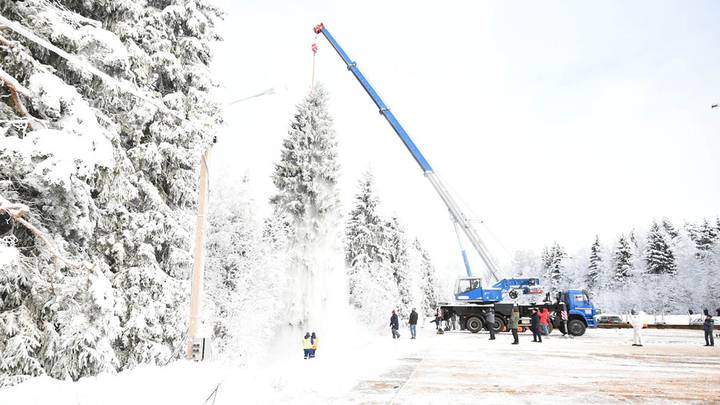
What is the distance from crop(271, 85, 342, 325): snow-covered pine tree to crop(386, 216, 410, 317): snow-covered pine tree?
15.4 m

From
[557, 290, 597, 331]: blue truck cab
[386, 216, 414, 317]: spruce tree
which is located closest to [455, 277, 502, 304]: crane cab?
[557, 290, 597, 331]: blue truck cab

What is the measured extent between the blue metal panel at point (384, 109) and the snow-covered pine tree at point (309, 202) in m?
5.01

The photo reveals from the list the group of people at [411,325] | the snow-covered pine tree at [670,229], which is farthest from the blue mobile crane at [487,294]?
the snow-covered pine tree at [670,229]

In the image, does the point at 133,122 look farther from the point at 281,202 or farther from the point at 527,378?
the point at 281,202

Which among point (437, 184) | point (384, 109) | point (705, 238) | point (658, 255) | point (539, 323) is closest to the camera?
point (539, 323)

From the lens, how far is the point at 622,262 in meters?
69.6

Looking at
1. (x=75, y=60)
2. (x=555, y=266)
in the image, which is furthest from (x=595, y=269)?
(x=75, y=60)

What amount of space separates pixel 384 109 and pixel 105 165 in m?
27.4

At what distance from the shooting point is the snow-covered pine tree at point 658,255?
62500mm

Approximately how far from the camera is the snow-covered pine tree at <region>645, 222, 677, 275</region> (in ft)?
205

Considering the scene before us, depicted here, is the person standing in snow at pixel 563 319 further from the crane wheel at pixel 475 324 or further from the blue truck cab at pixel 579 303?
the crane wheel at pixel 475 324

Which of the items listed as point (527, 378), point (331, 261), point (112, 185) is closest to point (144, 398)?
point (112, 185)

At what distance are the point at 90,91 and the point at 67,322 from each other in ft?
17.0

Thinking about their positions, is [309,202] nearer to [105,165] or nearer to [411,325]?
[411,325]
